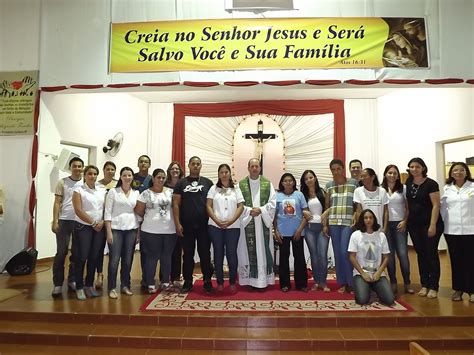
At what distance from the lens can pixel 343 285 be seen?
13.1ft

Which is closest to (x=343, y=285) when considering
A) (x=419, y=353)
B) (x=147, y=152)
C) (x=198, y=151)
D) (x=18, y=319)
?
(x=419, y=353)

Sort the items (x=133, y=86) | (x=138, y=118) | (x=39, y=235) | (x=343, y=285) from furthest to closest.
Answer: (x=138, y=118)
(x=39, y=235)
(x=133, y=86)
(x=343, y=285)

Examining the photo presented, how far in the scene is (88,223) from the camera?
143 inches

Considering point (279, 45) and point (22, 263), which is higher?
point (279, 45)

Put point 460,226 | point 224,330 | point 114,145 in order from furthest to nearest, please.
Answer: point 114,145 → point 460,226 → point 224,330

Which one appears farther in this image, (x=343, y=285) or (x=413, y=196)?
(x=343, y=285)

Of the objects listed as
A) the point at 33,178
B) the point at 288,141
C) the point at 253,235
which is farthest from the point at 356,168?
the point at 33,178

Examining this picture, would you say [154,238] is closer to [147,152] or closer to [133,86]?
[133,86]

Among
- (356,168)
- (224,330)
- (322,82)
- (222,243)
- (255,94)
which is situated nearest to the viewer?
(224,330)

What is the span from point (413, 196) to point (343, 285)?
1158mm

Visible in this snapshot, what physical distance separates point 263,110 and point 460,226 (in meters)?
5.05

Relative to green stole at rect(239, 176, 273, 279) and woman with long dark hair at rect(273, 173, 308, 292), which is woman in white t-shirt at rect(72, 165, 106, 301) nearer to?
green stole at rect(239, 176, 273, 279)

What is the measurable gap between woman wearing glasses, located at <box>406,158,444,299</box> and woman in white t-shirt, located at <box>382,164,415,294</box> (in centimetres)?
7

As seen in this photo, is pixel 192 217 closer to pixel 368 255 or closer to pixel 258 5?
pixel 368 255
